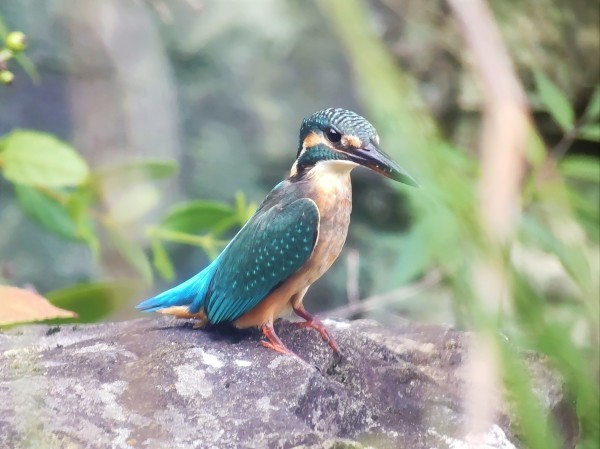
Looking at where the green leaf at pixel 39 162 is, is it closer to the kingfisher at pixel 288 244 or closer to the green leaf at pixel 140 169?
the green leaf at pixel 140 169

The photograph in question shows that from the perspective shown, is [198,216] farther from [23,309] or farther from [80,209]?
[23,309]

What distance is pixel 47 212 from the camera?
5.49 feet

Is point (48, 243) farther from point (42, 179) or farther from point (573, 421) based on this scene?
point (573, 421)

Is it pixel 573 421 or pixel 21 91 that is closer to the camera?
pixel 573 421

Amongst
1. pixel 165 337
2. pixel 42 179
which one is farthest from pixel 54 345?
pixel 42 179

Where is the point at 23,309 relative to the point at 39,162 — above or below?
below

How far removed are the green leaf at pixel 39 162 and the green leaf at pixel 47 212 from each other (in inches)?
6.5

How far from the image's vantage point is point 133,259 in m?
1.71

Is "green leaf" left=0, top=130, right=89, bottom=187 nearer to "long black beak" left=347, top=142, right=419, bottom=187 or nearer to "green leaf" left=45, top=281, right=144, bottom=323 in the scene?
"green leaf" left=45, top=281, right=144, bottom=323

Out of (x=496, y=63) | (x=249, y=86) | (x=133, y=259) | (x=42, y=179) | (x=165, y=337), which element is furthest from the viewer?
(x=249, y=86)

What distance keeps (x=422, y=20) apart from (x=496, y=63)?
2.51 meters

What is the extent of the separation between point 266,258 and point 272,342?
0.43 feet

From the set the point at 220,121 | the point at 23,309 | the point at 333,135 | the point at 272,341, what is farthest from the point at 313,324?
the point at 220,121

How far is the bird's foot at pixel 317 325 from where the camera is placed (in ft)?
4.34
